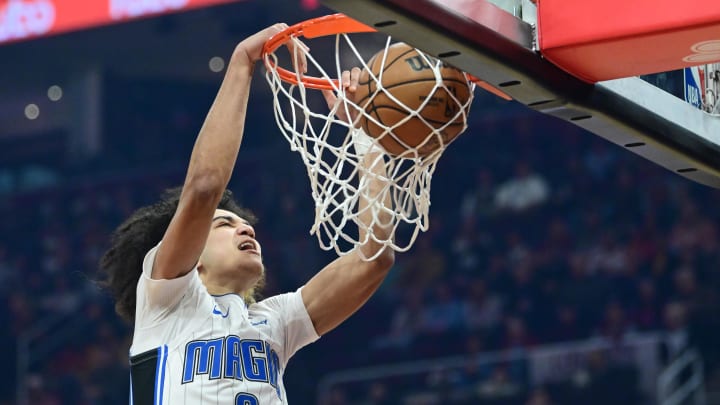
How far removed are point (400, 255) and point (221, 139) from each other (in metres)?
9.07

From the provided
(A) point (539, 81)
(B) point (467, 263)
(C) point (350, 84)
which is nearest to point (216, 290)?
(C) point (350, 84)

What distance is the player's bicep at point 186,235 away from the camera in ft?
9.87

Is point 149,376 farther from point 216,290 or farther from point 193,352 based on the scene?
point 216,290

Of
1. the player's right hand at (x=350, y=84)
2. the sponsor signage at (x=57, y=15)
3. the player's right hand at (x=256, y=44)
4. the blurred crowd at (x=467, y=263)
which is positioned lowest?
the blurred crowd at (x=467, y=263)

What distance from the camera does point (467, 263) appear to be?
37.7ft

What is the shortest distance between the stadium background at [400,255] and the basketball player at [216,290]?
179 inches

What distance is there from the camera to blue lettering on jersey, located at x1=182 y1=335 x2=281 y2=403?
3160 mm

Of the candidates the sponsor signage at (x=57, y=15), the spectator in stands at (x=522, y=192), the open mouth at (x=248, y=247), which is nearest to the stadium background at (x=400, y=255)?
the spectator in stands at (x=522, y=192)

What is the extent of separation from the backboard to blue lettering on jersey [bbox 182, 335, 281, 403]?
1.01 metres

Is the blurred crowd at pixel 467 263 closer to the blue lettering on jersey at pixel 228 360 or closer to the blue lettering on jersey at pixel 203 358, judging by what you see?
the blue lettering on jersey at pixel 228 360

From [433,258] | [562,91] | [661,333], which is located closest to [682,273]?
[661,333]

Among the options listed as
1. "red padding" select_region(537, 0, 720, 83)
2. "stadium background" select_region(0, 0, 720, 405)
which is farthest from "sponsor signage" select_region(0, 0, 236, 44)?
"red padding" select_region(537, 0, 720, 83)

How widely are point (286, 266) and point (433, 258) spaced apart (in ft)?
5.25

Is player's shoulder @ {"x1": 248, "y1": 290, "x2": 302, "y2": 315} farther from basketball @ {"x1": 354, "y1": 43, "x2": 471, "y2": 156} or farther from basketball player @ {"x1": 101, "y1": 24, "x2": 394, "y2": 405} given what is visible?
basketball @ {"x1": 354, "y1": 43, "x2": 471, "y2": 156}
